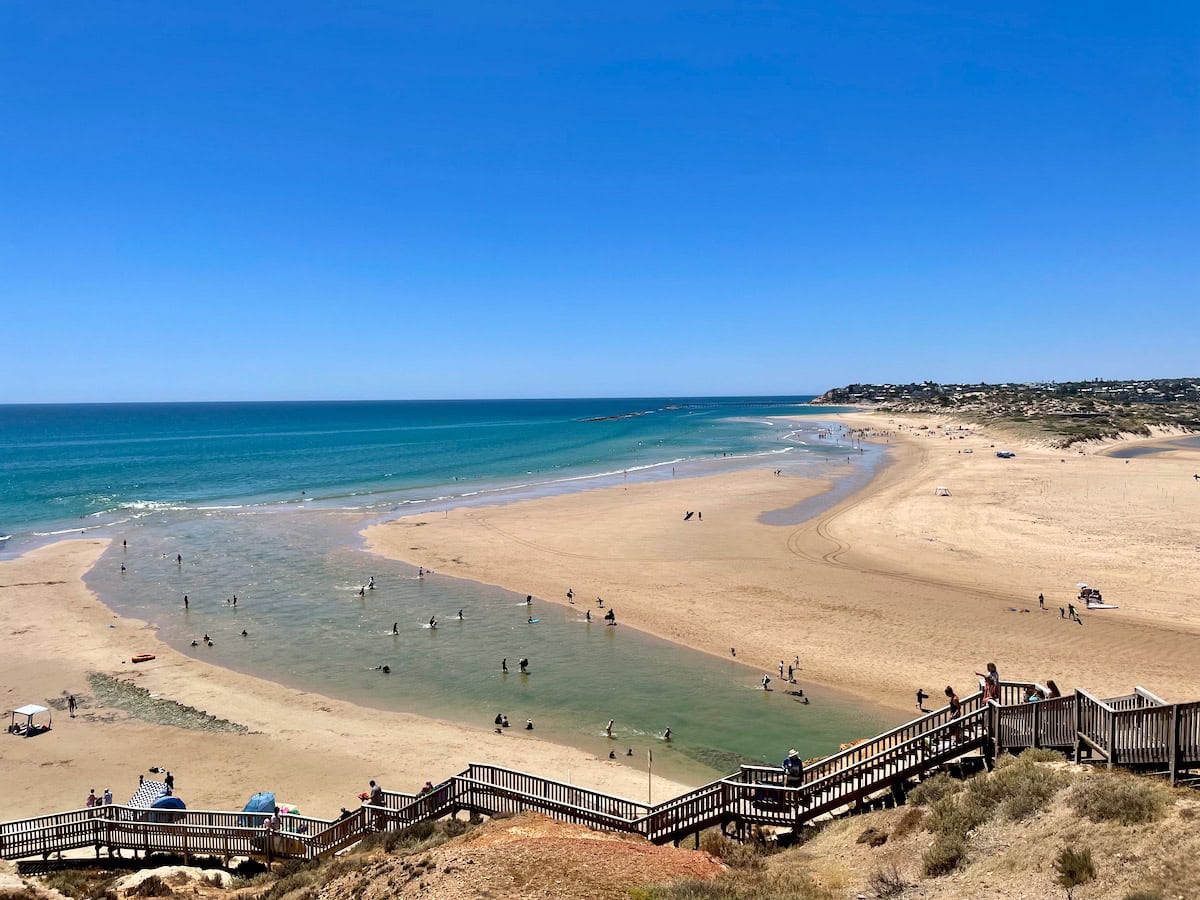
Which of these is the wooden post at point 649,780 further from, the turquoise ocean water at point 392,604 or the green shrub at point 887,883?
the green shrub at point 887,883

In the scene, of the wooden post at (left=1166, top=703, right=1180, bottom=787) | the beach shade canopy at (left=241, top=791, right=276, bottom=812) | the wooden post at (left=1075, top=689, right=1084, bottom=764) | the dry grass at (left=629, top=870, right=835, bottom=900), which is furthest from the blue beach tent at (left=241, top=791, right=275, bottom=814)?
the wooden post at (left=1166, top=703, right=1180, bottom=787)

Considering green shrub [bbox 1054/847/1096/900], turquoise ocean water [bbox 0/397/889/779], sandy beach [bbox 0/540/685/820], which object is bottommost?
sandy beach [bbox 0/540/685/820]

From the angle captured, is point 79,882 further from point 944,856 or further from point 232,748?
point 944,856

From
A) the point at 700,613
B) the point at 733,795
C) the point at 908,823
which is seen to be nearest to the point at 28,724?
the point at 733,795

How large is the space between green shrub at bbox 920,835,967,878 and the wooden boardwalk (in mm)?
2812

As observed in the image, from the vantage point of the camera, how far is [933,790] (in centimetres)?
1140

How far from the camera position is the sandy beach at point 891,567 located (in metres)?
24.5

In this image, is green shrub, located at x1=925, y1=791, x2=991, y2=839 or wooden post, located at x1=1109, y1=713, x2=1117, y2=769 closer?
green shrub, located at x1=925, y1=791, x2=991, y2=839

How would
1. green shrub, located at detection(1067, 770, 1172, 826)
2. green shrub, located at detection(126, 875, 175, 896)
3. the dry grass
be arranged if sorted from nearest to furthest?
1. green shrub, located at detection(1067, 770, 1172, 826)
2. the dry grass
3. green shrub, located at detection(126, 875, 175, 896)

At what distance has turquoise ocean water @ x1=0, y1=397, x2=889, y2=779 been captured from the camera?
21250 mm

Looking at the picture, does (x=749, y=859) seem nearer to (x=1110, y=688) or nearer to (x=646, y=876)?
(x=646, y=876)

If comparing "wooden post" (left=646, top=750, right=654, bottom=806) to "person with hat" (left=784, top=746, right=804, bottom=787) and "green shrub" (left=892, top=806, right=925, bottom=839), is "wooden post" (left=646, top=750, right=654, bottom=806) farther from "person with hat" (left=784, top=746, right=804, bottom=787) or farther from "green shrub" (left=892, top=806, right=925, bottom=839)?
"green shrub" (left=892, top=806, right=925, bottom=839)

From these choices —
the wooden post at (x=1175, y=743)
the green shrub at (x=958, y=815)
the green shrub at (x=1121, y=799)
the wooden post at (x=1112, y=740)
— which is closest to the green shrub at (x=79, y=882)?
the green shrub at (x=958, y=815)

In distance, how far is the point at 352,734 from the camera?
68.4 feet
